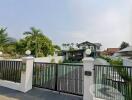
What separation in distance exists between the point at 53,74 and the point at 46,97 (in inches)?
49.2

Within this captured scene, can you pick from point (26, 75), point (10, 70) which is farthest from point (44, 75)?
point (10, 70)

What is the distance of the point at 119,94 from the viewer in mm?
6992

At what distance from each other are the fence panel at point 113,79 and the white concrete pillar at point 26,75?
344 cm

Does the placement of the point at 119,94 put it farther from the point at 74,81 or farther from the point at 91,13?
the point at 91,13

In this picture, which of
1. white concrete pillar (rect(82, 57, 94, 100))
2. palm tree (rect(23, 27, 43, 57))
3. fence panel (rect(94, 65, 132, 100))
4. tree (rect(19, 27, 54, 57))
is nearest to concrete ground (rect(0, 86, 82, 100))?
white concrete pillar (rect(82, 57, 94, 100))

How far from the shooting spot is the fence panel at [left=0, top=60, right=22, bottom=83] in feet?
31.5

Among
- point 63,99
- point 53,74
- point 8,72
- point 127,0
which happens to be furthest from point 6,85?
point 127,0

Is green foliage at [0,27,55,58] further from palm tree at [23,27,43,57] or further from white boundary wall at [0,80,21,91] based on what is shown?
white boundary wall at [0,80,21,91]

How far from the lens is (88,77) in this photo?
7504 mm

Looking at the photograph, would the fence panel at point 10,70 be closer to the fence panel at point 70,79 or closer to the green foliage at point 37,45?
the fence panel at point 70,79

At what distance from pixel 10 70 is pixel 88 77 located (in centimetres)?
462

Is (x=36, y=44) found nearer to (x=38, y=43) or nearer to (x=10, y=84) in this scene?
(x=38, y=43)

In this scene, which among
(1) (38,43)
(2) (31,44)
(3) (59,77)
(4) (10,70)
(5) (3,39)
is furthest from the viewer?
(1) (38,43)

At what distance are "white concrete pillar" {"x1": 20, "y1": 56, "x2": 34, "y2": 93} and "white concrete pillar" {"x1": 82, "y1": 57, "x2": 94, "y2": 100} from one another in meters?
3.04
